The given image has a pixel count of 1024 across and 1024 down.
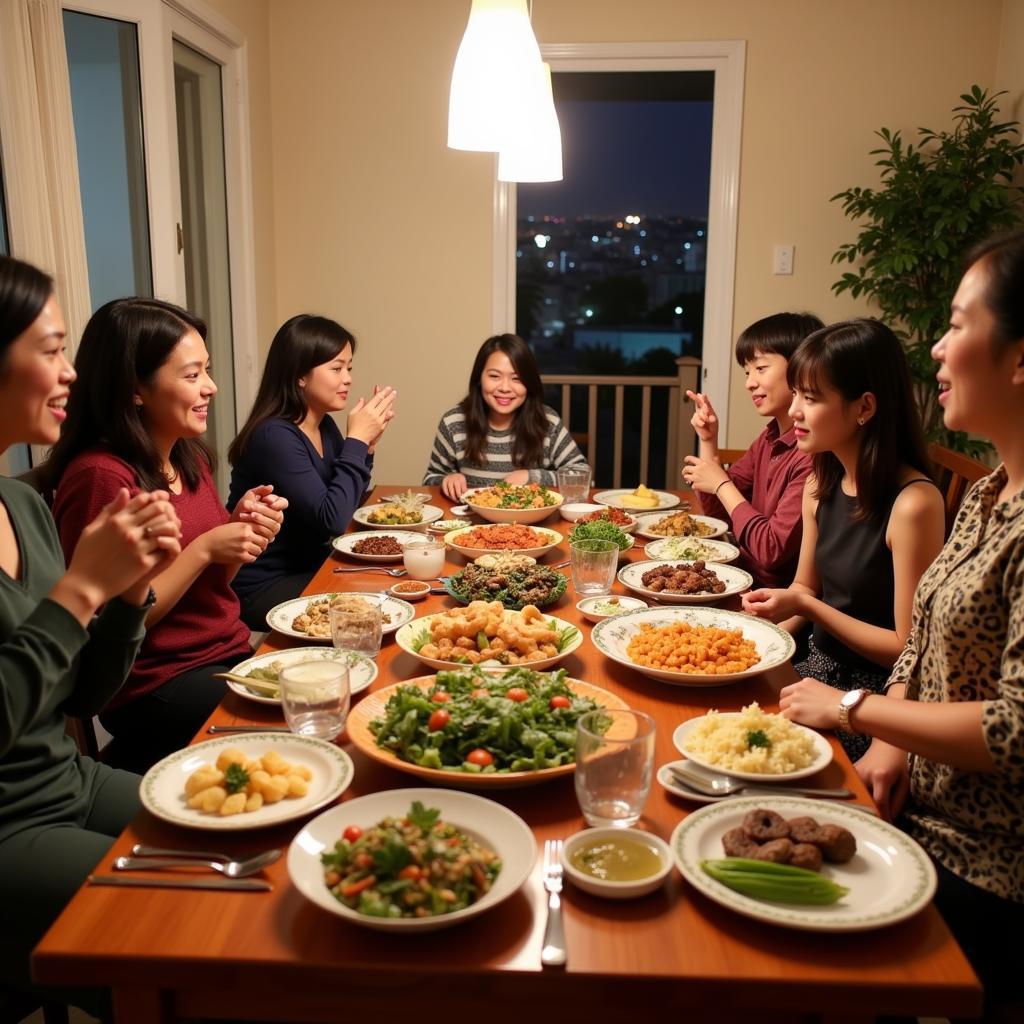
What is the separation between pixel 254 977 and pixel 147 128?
3.54 meters

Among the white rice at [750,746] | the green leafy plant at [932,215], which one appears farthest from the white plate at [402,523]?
the green leafy plant at [932,215]

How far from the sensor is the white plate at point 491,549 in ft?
8.00

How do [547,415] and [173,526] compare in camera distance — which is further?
[547,415]

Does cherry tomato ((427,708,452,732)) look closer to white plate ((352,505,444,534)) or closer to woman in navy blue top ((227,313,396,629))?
white plate ((352,505,444,534))

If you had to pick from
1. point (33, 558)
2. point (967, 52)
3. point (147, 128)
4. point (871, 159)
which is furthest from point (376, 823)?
point (967, 52)

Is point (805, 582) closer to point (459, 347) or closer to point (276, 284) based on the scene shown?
point (459, 347)

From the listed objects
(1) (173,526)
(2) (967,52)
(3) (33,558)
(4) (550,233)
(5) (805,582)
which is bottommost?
(5) (805,582)

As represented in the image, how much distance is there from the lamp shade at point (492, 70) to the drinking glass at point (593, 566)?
3.15 ft

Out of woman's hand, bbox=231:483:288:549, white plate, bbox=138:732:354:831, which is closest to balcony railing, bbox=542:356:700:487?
woman's hand, bbox=231:483:288:549

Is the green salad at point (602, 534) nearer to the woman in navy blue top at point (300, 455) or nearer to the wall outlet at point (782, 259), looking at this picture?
the woman in navy blue top at point (300, 455)

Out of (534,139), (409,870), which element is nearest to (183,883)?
(409,870)

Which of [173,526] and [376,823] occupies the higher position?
[173,526]

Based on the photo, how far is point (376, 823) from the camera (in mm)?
1186

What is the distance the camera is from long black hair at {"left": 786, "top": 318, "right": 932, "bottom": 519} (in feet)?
6.79
